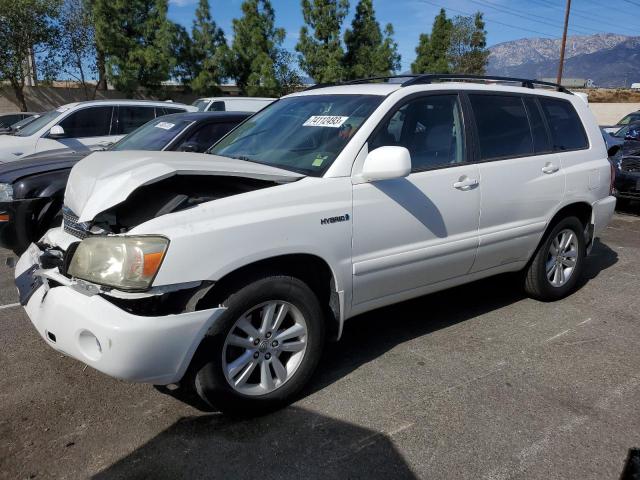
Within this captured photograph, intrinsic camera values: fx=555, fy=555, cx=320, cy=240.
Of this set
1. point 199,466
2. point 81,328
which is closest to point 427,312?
point 199,466

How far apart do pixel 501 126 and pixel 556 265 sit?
4.75 ft

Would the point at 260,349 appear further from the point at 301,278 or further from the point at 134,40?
the point at 134,40

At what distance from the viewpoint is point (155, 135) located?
653 cm

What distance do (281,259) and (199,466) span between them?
3.72 feet

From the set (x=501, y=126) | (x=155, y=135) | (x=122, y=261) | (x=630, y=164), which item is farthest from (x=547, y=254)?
(x=630, y=164)

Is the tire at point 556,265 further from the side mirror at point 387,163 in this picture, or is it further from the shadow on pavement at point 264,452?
the shadow on pavement at point 264,452

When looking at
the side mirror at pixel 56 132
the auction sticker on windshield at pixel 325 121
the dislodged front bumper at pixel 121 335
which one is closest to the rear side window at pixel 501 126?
the auction sticker on windshield at pixel 325 121

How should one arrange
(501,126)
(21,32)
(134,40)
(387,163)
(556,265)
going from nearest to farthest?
1. (387,163)
2. (501,126)
3. (556,265)
4. (21,32)
5. (134,40)

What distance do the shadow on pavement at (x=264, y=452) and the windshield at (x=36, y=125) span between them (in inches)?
294

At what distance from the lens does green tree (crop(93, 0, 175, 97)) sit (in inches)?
977

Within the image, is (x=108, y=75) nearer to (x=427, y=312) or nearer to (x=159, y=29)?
(x=159, y=29)

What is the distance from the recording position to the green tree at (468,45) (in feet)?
107

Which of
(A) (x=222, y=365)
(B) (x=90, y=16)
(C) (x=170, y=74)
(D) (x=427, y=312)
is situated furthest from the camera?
(C) (x=170, y=74)

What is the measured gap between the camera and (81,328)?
2686mm
